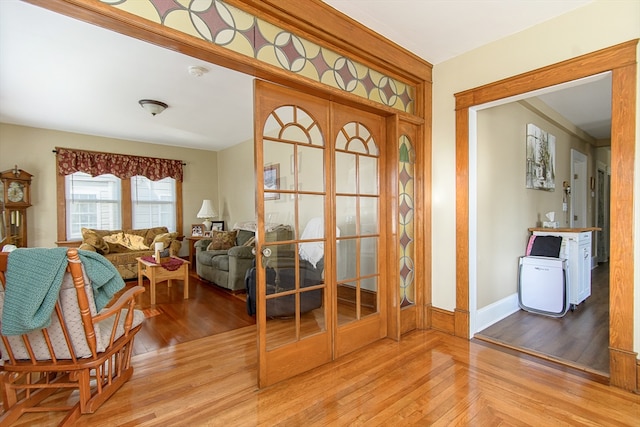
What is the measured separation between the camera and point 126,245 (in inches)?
225

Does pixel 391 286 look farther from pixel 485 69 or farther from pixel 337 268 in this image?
pixel 485 69

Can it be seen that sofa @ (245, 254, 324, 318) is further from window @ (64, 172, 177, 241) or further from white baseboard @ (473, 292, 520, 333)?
window @ (64, 172, 177, 241)

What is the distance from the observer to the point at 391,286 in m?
2.88

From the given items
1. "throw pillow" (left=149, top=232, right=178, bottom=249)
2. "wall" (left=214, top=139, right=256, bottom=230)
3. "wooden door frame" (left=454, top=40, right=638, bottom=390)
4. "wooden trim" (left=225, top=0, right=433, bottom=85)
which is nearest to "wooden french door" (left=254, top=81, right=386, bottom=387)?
"wooden trim" (left=225, top=0, right=433, bottom=85)

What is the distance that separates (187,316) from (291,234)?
2.14 metres

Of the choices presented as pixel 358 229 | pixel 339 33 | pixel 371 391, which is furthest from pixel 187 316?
pixel 339 33

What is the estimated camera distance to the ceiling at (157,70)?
2309mm

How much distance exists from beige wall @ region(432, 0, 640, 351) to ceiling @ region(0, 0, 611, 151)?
98mm

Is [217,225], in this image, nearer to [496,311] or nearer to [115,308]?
[115,308]

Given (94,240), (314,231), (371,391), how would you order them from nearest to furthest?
(371,391)
(314,231)
(94,240)

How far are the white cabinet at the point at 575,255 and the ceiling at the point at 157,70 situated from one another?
1710 mm

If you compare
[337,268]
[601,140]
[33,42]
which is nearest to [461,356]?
[337,268]

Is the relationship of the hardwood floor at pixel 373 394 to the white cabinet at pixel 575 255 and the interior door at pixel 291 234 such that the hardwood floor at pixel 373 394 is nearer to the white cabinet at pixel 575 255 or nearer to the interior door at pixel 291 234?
the interior door at pixel 291 234

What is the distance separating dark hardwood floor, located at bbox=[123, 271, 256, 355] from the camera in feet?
9.78
